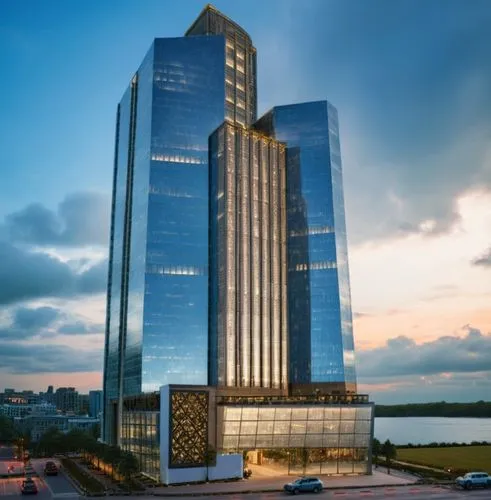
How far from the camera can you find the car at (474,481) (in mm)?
83125

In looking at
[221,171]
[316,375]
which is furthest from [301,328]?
[221,171]

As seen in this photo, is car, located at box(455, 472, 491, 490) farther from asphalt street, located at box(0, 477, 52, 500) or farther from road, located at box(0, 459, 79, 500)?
asphalt street, located at box(0, 477, 52, 500)

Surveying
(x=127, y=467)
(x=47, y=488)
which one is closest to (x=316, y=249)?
(x=127, y=467)

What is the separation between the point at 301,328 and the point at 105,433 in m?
59.1

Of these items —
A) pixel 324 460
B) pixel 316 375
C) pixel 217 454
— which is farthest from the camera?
pixel 316 375

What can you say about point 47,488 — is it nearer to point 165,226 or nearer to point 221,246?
point 165,226

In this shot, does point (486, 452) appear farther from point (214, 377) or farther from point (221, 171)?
point (221, 171)

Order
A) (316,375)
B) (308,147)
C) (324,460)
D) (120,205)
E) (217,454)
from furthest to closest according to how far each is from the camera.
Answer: (120,205) < (308,147) < (316,375) < (324,460) < (217,454)

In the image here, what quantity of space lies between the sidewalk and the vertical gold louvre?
3911 centimetres

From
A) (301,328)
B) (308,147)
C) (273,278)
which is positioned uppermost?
(308,147)

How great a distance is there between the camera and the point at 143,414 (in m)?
109

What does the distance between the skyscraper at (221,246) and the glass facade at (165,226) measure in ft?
0.89

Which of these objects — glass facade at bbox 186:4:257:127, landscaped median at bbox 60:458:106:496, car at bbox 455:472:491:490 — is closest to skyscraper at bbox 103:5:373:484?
glass facade at bbox 186:4:257:127

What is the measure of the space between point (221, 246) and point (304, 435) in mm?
48399
